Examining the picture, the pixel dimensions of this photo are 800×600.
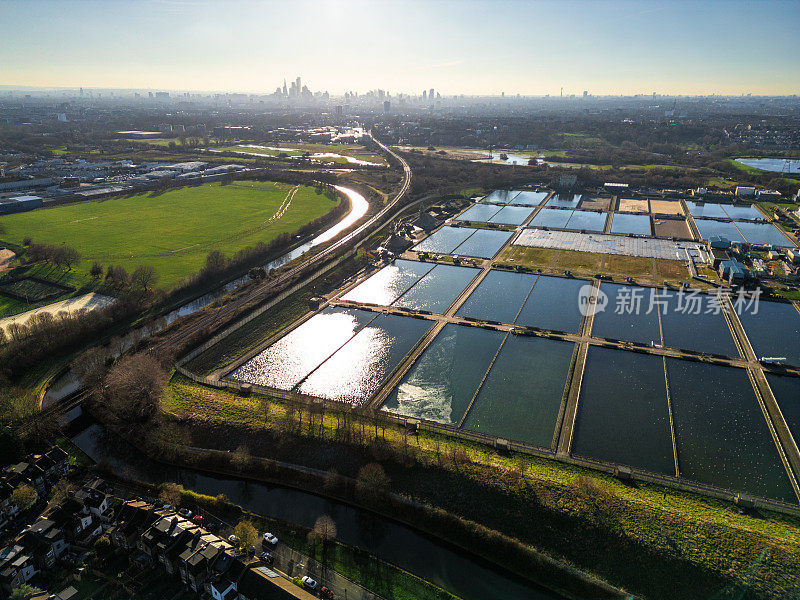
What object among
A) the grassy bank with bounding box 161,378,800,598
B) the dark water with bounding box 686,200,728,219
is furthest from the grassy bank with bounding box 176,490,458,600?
the dark water with bounding box 686,200,728,219

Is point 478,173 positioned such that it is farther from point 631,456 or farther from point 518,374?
point 631,456

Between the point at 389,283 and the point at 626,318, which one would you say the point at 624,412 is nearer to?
the point at 626,318

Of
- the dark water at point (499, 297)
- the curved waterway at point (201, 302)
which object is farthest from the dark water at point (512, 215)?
the curved waterway at point (201, 302)

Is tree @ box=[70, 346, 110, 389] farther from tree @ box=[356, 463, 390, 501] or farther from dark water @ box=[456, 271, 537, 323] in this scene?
dark water @ box=[456, 271, 537, 323]

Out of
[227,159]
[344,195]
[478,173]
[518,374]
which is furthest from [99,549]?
[227,159]

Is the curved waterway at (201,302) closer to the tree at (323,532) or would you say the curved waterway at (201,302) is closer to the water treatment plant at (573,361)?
the water treatment plant at (573,361)
